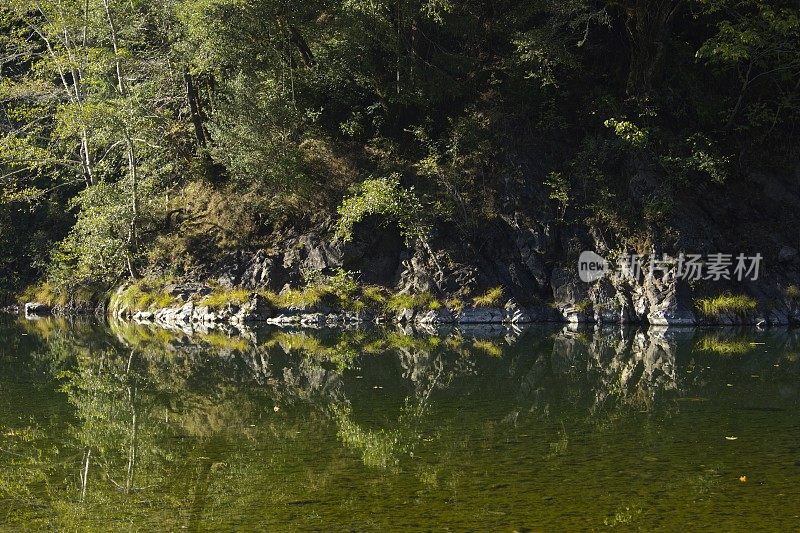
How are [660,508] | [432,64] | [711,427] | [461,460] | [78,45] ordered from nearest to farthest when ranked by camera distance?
[660,508] < [461,460] < [711,427] < [432,64] < [78,45]

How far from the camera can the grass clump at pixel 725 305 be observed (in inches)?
766

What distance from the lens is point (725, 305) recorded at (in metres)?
19.5

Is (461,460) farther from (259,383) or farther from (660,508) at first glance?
(259,383)

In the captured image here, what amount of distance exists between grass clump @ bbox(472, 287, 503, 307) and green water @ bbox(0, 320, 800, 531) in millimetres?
3365

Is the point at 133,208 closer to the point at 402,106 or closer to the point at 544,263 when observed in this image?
the point at 402,106

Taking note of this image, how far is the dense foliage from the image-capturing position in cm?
2102

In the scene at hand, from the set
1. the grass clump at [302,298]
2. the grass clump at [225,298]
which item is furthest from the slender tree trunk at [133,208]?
the grass clump at [302,298]

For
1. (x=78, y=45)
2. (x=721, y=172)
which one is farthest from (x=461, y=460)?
(x=78, y=45)

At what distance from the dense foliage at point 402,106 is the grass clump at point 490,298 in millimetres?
1611

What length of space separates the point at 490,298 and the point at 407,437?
11382 millimetres

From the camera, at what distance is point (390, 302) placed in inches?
827

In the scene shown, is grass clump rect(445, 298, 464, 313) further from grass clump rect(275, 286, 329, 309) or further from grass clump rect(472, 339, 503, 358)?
grass clump rect(275, 286, 329, 309)

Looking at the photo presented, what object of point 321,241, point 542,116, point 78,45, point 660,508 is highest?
point 78,45

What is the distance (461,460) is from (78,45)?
21132 mm
